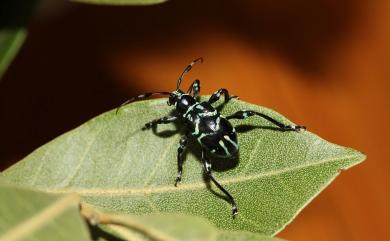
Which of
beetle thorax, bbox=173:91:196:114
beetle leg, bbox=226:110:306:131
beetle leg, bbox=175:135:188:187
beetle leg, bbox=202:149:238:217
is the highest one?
beetle leg, bbox=226:110:306:131

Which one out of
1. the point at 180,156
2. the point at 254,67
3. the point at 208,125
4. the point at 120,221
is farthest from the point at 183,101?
the point at 120,221

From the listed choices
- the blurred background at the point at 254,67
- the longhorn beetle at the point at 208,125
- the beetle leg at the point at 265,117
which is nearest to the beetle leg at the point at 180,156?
the longhorn beetle at the point at 208,125

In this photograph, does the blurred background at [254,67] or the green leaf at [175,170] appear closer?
the green leaf at [175,170]

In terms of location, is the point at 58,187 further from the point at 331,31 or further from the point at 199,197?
the point at 331,31

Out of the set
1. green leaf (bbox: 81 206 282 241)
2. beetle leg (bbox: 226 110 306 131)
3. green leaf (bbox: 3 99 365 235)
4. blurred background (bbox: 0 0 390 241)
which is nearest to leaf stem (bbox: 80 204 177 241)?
green leaf (bbox: 81 206 282 241)

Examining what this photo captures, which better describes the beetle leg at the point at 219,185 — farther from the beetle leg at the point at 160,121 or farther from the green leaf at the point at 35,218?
the green leaf at the point at 35,218

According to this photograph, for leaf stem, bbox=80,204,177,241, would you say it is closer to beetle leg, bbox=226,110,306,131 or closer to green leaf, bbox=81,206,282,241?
green leaf, bbox=81,206,282,241

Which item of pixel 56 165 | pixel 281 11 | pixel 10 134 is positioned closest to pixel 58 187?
pixel 56 165

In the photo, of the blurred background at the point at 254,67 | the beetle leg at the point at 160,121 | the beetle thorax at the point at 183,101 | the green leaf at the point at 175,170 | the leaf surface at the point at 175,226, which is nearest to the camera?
the leaf surface at the point at 175,226
